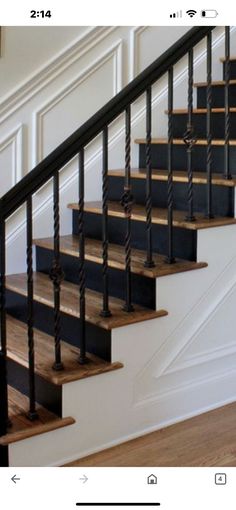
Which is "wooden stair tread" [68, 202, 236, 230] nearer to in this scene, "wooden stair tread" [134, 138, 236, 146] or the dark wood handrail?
"wooden stair tread" [134, 138, 236, 146]

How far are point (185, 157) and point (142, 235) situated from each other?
22.3 inches

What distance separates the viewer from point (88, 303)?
2.67 m

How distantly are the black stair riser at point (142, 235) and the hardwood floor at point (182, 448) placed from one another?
0.65 metres

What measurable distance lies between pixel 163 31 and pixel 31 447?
2.36 meters

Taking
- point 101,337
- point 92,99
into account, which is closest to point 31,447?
point 101,337

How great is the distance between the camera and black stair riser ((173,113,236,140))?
10.5ft

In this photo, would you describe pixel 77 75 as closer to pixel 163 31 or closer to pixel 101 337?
pixel 163 31

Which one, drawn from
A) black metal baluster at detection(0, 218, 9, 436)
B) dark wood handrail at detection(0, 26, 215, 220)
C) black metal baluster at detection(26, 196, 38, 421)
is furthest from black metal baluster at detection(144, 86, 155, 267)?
black metal baluster at detection(0, 218, 9, 436)

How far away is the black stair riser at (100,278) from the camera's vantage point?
8.55 ft
